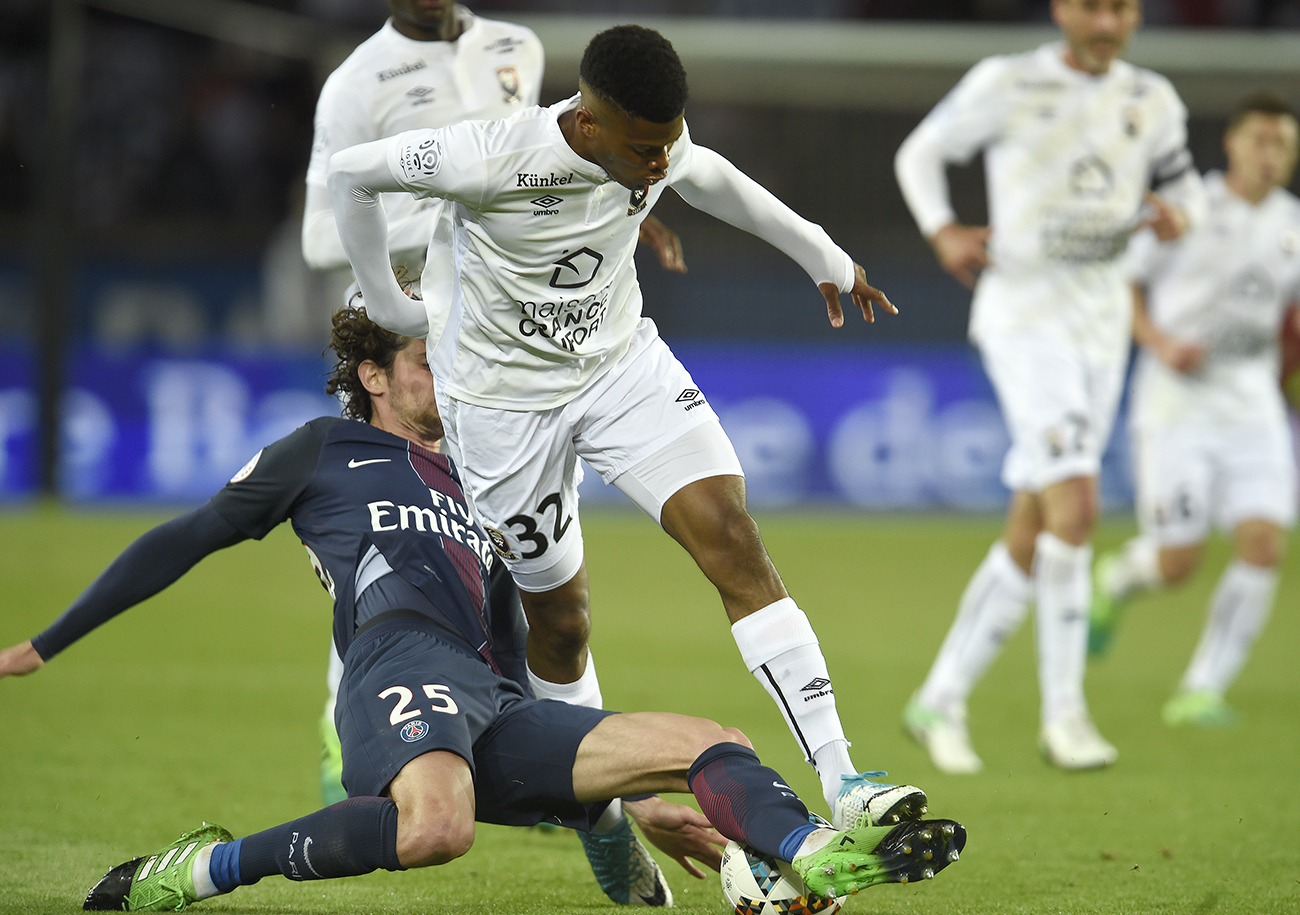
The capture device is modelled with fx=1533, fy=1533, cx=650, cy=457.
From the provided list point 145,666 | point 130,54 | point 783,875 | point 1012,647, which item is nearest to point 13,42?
point 130,54

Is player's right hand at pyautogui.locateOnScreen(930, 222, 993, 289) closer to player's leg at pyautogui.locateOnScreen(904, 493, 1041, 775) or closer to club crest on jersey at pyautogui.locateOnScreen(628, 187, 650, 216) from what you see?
player's leg at pyautogui.locateOnScreen(904, 493, 1041, 775)

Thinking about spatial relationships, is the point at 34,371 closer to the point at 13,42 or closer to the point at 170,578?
the point at 13,42

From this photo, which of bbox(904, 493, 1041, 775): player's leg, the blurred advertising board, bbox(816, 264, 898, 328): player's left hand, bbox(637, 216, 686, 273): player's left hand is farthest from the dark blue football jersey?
the blurred advertising board

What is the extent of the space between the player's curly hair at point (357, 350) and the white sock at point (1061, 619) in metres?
2.72

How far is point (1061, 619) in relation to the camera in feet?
17.9

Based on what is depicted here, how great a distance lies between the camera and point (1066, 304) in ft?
18.8

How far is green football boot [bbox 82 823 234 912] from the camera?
3.16 meters

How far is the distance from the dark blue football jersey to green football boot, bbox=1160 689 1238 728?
3659 millimetres

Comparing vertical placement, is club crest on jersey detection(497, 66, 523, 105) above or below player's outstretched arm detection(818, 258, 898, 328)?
Answer: above

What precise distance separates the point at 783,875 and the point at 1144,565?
15.1 ft

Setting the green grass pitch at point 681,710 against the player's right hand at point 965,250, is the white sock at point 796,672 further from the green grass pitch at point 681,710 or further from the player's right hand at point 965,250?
the player's right hand at point 965,250

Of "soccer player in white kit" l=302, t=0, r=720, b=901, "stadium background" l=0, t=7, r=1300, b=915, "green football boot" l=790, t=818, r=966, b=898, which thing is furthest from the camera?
"soccer player in white kit" l=302, t=0, r=720, b=901

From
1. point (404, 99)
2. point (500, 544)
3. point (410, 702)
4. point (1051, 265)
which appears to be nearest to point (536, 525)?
point (500, 544)

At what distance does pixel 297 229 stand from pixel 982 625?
9.65m
